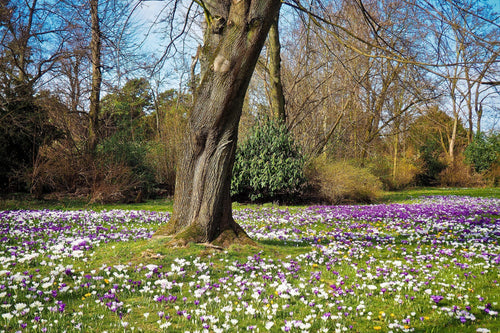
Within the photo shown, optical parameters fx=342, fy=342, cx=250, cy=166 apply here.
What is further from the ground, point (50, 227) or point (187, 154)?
point (187, 154)

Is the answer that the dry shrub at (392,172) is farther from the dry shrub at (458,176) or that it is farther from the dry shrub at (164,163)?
the dry shrub at (164,163)

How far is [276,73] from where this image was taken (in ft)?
48.7

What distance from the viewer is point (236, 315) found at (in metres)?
3.27

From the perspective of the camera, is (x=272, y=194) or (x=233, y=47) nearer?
(x=233, y=47)

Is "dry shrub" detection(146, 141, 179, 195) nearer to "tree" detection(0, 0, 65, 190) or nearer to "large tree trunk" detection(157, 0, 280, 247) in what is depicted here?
"tree" detection(0, 0, 65, 190)

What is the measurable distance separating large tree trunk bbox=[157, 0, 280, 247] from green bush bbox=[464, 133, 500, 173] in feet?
92.4

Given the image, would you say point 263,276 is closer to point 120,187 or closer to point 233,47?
point 233,47

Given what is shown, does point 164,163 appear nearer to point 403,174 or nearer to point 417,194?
point 417,194

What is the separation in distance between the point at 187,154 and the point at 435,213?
26.6 ft

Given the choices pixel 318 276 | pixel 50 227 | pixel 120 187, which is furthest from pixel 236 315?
pixel 120 187

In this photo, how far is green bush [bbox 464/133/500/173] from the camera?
26.6m

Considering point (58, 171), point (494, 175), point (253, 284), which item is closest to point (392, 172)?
point (494, 175)

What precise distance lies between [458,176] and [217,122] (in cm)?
2780

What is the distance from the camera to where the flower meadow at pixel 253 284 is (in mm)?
3148
